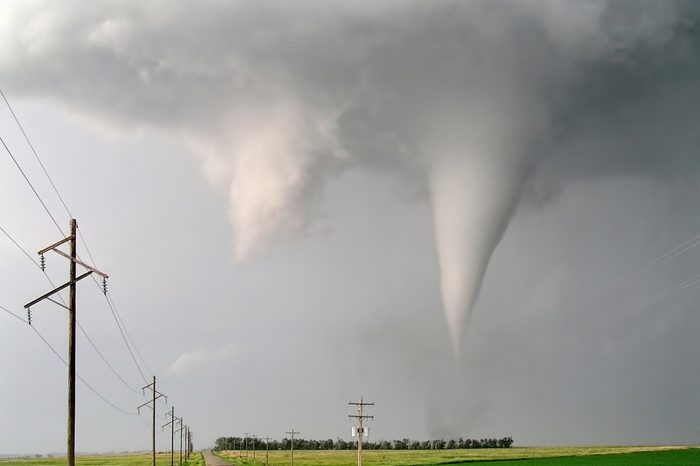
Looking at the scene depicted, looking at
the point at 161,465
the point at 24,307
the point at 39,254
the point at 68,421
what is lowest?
the point at 161,465

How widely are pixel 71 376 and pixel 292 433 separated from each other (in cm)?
10315

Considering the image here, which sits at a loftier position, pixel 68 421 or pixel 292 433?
pixel 68 421

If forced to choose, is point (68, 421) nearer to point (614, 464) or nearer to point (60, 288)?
point (60, 288)

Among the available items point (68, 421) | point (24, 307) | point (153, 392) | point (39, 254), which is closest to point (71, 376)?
point (68, 421)

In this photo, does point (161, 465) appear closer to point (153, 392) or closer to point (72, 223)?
point (153, 392)

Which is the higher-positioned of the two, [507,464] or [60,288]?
[60,288]

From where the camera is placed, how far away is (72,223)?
31.0 m

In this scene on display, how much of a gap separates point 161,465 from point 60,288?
10511 centimetres

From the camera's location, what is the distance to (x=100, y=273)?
30812 millimetres

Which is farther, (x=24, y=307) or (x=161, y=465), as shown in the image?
(x=161, y=465)

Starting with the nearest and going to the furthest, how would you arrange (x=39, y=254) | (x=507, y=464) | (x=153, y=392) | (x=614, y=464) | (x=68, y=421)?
1. (x=68, y=421)
2. (x=39, y=254)
3. (x=153, y=392)
4. (x=614, y=464)
5. (x=507, y=464)

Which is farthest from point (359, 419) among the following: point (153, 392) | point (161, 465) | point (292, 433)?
point (161, 465)

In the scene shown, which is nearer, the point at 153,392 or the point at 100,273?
the point at 100,273

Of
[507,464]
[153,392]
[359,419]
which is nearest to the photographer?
[153,392]
